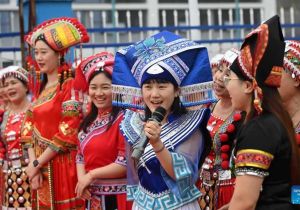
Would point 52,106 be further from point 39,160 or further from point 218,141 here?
point 218,141

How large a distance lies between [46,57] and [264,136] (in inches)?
113

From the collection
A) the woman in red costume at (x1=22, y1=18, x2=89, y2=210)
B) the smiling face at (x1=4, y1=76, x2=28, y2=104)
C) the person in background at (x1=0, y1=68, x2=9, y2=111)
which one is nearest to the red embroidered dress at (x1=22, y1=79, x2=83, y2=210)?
the woman in red costume at (x1=22, y1=18, x2=89, y2=210)

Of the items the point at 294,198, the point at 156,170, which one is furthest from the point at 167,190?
the point at 294,198

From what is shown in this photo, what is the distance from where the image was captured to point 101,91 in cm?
497

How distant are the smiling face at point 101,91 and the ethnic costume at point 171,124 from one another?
72 cm

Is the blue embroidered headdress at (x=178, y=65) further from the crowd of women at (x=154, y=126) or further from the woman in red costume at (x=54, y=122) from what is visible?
the woman in red costume at (x=54, y=122)

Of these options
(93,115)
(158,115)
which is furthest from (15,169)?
(158,115)

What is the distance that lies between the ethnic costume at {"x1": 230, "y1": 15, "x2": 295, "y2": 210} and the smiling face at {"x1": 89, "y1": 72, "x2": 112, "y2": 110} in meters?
1.77

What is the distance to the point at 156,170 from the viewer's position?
3.96 meters

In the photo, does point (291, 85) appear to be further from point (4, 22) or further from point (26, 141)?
point (4, 22)

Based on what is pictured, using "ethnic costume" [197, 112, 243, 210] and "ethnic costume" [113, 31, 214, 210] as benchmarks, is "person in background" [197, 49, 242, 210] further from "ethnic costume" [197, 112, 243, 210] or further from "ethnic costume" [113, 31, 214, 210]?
"ethnic costume" [113, 31, 214, 210]

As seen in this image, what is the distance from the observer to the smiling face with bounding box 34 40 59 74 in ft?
18.5

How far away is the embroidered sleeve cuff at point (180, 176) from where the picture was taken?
3.85 meters

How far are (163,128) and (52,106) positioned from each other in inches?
69.9
